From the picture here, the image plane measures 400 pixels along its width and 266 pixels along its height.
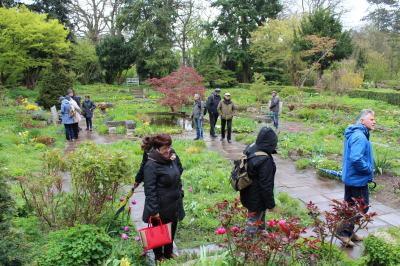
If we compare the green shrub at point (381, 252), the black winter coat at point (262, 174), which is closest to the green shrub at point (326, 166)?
the green shrub at point (381, 252)

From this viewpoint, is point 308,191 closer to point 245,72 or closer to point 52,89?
point 52,89

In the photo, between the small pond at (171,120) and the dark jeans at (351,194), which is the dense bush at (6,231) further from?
the small pond at (171,120)

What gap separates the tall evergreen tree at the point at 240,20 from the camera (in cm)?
3562

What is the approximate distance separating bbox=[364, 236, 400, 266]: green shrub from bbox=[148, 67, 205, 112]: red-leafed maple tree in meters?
14.9

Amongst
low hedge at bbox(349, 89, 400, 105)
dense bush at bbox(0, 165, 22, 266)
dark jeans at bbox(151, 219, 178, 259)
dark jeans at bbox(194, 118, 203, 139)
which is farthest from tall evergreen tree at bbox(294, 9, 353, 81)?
dense bush at bbox(0, 165, 22, 266)

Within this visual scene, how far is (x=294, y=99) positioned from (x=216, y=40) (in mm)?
17301

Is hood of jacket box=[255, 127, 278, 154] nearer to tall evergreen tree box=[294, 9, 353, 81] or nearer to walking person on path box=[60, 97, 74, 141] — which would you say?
walking person on path box=[60, 97, 74, 141]

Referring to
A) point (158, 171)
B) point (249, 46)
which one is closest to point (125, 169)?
point (158, 171)

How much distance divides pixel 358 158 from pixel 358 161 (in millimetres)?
38

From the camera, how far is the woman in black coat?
3832 millimetres

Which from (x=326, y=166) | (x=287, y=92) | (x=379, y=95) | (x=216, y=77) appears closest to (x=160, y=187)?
(x=326, y=166)

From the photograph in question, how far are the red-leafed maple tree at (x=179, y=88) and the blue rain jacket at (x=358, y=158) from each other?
1402 cm

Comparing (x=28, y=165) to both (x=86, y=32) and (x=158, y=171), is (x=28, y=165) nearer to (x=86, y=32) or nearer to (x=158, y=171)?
(x=158, y=171)

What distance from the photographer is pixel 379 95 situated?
77.5 feet
